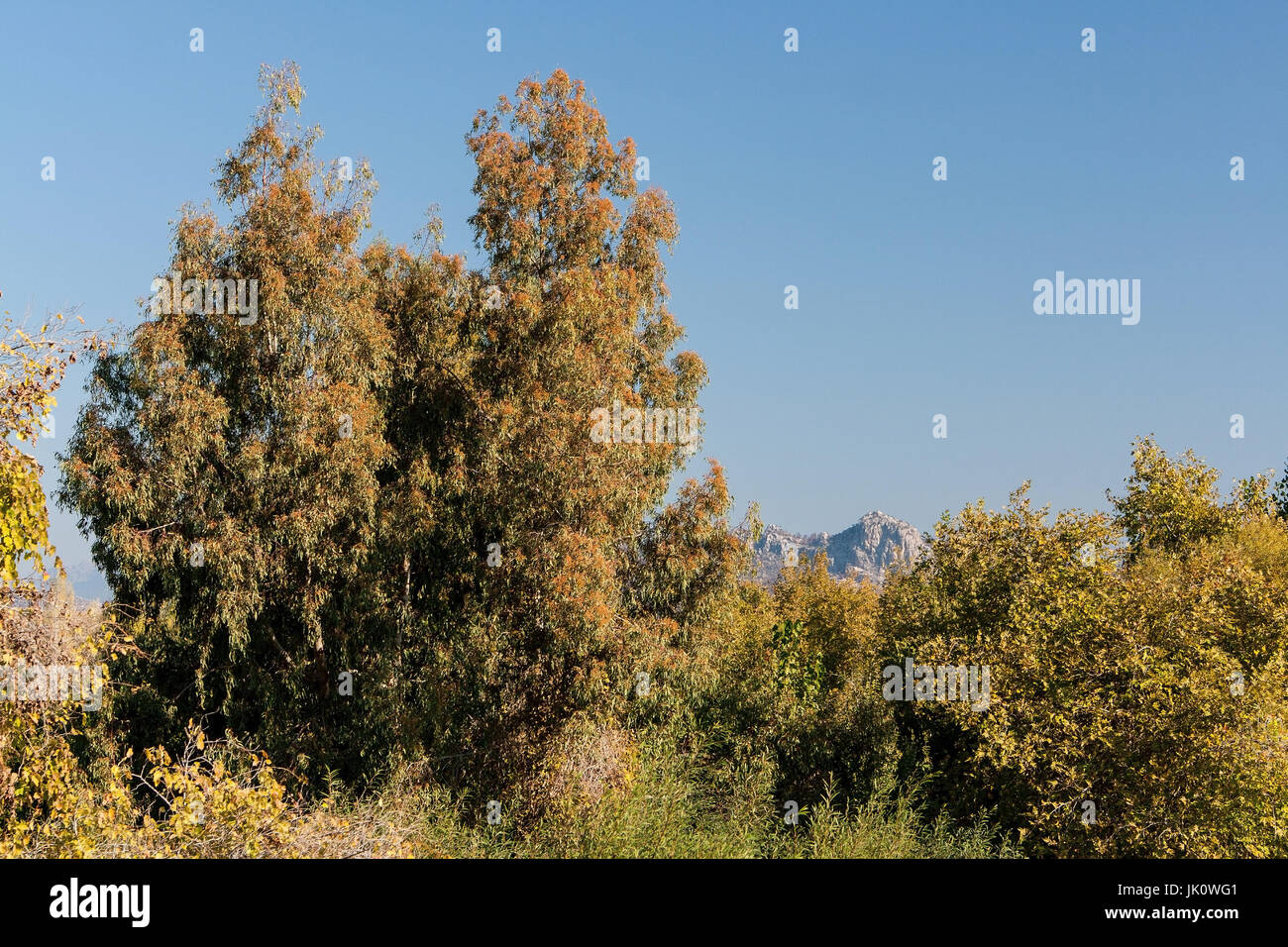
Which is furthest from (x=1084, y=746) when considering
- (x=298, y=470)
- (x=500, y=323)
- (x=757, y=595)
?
(x=757, y=595)

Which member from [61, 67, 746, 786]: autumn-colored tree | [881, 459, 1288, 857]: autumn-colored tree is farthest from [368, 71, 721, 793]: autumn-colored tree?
[881, 459, 1288, 857]: autumn-colored tree

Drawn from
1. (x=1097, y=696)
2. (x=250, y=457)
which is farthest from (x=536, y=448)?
(x=1097, y=696)

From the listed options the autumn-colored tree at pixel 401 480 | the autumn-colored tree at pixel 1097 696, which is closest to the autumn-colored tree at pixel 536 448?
the autumn-colored tree at pixel 401 480

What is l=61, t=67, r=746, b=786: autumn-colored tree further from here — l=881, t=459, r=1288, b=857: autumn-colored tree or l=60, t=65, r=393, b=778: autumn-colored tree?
l=881, t=459, r=1288, b=857: autumn-colored tree

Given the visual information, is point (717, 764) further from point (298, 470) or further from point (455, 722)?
point (298, 470)

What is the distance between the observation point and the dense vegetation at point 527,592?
53.6ft

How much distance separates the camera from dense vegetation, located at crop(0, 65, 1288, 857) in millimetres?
16328

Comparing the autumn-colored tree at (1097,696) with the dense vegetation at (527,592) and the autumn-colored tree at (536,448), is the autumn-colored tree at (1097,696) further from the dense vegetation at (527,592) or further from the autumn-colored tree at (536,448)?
the autumn-colored tree at (536,448)

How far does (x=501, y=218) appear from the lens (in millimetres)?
19594

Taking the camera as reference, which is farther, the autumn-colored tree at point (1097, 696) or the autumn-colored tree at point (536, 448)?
the autumn-colored tree at point (536, 448)

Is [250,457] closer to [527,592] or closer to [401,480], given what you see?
[401,480]

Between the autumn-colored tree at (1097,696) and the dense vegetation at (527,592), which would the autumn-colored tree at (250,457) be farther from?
the autumn-colored tree at (1097,696)
